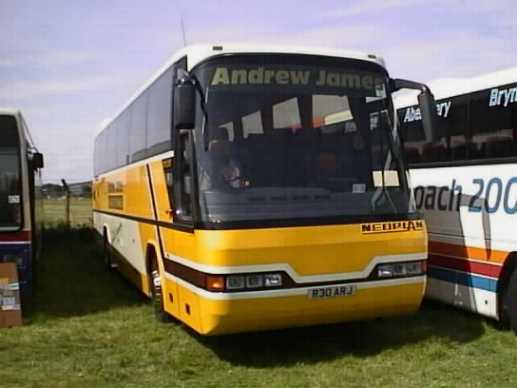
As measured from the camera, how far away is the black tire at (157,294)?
27.8 feet

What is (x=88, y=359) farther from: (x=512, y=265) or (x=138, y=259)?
(x=512, y=265)

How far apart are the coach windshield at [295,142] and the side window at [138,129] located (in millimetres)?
2848

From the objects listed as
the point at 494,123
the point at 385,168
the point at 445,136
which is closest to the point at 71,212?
the point at 445,136

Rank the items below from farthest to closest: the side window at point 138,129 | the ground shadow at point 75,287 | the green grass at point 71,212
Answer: the green grass at point 71,212 → the ground shadow at point 75,287 → the side window at point 138,129

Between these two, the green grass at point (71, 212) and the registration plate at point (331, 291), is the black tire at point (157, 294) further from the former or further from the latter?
the green grass at point (71, 212)

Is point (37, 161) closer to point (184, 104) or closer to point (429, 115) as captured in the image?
point (184, 104)

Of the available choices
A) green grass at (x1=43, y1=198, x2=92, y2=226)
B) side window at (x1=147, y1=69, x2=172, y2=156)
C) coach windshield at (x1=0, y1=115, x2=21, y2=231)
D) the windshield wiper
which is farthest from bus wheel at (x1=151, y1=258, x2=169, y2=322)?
green grass at (x1=43, y1=198, x2=92, y2=226)

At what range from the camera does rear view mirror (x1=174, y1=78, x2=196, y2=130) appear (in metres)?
6.23

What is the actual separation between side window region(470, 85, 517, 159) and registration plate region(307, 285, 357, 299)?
8.22 ft

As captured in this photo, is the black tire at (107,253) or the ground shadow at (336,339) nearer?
the ground shadow at (336,339)

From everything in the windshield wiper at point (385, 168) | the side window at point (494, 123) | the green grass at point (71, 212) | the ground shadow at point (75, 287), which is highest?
the side window at point (494, 123)

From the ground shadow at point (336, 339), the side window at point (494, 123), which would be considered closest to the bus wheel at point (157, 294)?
the ground shadow at point (336, 339)

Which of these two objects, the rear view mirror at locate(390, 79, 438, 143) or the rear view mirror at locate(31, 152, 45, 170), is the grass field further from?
the rear view mirror at locate(31, 152, 45, 170)

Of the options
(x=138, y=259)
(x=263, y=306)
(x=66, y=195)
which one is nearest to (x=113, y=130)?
(x=138, y=259)
